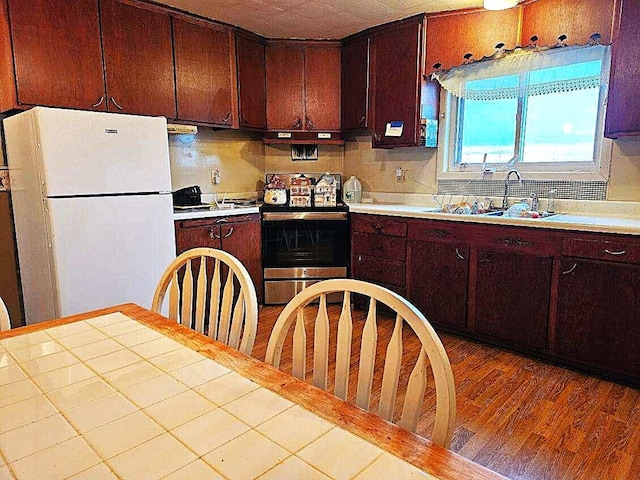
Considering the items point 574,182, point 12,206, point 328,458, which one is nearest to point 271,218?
point 12,206

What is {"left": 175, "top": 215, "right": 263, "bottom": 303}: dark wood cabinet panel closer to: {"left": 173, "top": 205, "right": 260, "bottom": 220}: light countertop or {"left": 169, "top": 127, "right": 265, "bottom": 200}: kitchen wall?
{"left": 173, "top": 205, "right": 260, "bottom": 220}: light countertop

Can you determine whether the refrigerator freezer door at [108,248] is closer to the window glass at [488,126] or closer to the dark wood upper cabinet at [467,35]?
the dark wood upper cabinet at [467,35]

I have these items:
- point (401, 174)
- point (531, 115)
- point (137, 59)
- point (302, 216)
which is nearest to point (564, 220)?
point (531, 115)

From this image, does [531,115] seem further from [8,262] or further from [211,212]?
[8,262]

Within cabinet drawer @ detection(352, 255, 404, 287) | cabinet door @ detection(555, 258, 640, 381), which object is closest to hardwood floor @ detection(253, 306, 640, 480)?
cabinet door @ detection(555, 258, 640, 381)

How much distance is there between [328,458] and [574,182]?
2.87 meters

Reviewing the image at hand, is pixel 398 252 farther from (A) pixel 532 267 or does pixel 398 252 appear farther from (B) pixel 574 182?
(B) pixel 574 182

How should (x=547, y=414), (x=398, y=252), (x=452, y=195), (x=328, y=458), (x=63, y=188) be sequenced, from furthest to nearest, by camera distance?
1. (x=452, y=195)
2. (x=398, y=252)
3. (x=63, y=188)
4. (x=547, y=414)
5. (x=328, y=458)

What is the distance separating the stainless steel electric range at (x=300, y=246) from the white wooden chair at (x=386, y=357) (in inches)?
98.8

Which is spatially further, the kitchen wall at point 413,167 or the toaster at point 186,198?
the toaster at point 186,198

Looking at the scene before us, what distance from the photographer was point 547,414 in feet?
6.80

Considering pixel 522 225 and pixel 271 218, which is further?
pixel 271 218

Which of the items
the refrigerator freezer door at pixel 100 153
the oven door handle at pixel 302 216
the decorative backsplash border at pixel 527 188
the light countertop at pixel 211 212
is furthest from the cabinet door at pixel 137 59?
the decorative backsplash border at pixel 527 188

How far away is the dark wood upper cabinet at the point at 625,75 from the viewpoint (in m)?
2.35
